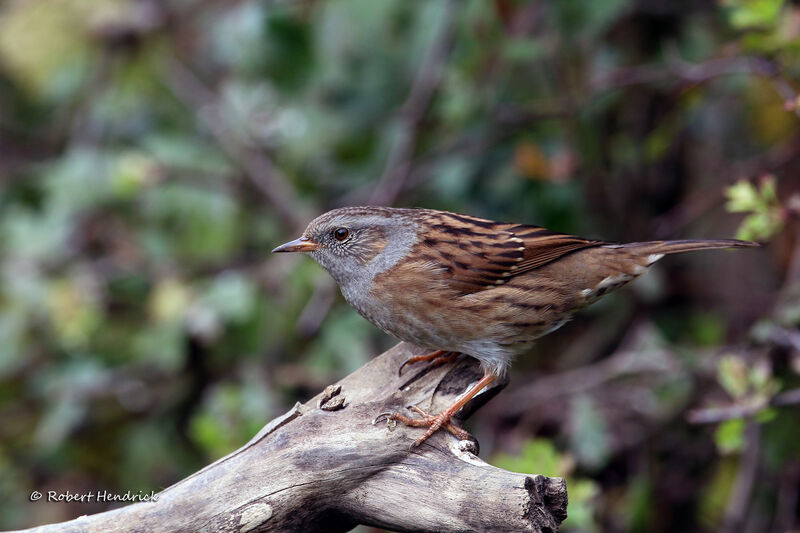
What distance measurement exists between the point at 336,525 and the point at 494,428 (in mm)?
2324

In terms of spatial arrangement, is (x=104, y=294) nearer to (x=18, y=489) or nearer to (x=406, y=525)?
(x=18, y=489)

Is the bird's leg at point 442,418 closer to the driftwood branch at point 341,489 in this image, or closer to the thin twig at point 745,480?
the driftwood branch at point 341,489

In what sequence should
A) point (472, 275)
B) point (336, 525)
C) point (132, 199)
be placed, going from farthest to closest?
point (132, 199) < point (472, 275) < point (336, 525)

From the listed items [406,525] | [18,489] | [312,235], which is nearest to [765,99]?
[312,235]

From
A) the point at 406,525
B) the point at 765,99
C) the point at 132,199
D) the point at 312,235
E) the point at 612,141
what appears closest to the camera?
the point at 406,525

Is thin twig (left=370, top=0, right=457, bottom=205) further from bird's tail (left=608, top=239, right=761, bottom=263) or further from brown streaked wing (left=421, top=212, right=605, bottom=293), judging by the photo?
bird's tail (left=608, top=239, right=761, bottom=263)

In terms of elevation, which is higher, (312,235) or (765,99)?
(765,99)

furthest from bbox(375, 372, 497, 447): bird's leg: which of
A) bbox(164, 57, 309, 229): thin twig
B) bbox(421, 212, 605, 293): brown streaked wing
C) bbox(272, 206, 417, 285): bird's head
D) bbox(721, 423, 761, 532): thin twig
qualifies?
bbox(164, 57, 309, 229): thin twig

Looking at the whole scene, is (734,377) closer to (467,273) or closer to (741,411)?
(741,411)

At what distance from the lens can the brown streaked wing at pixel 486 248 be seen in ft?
11.5

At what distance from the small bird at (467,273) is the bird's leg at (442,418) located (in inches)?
0.8

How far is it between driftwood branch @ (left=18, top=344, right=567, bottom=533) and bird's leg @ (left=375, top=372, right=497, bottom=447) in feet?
0.11

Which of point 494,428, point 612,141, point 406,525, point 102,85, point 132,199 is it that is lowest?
point 406,525

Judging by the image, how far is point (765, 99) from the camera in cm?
483
